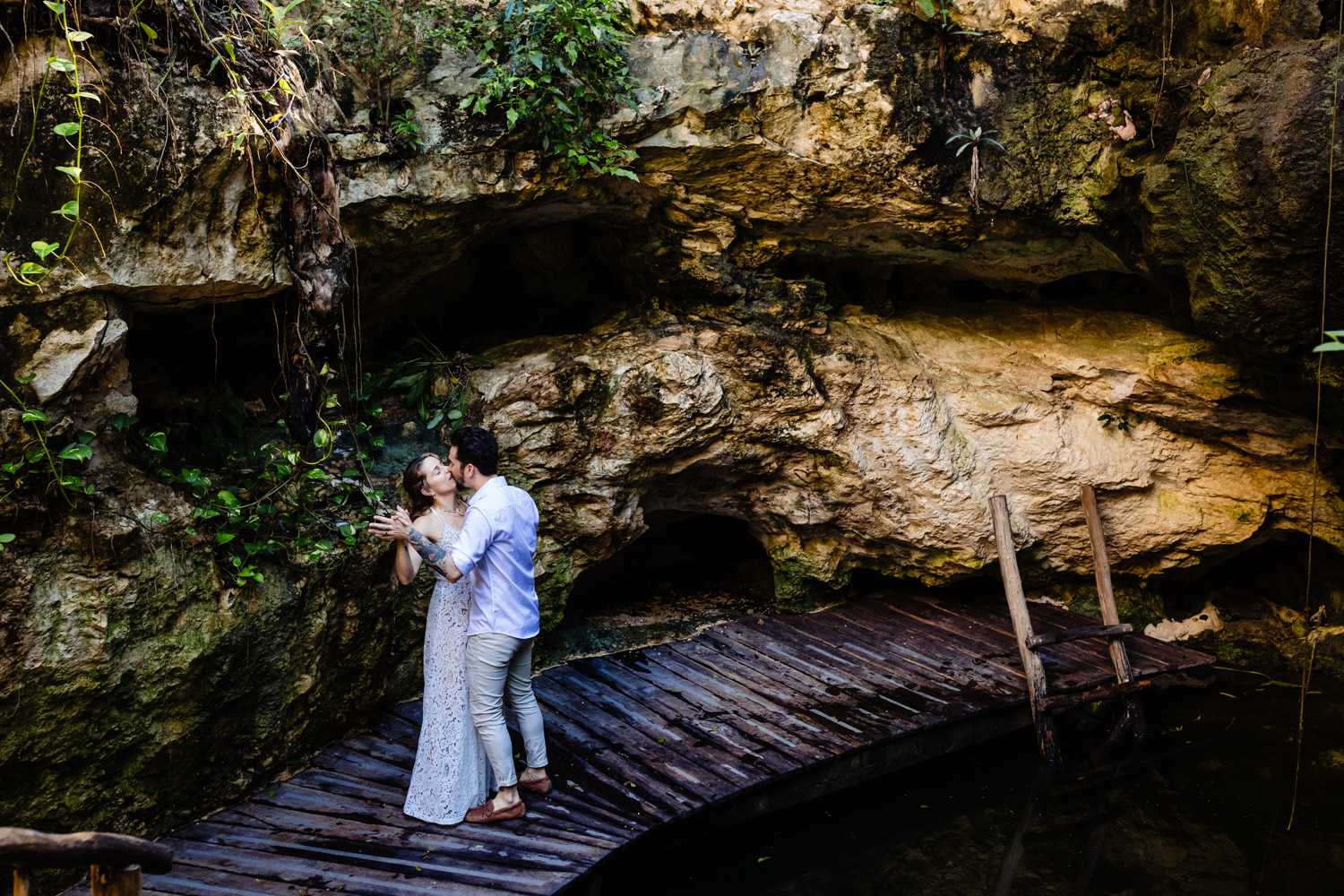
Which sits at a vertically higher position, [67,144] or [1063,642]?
[67,144]

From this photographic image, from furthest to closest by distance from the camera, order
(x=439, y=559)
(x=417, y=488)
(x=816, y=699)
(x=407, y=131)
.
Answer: (x=816, y=699)
(x=407, y=131)
(x=417, y=488)
(x=439, y=559)

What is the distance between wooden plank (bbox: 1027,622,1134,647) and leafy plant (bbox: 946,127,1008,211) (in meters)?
3.10

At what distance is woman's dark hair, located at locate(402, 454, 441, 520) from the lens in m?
4.79

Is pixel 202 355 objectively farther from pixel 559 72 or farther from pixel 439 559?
pixel 559 72

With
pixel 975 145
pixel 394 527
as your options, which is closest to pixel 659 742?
pixel 394 527

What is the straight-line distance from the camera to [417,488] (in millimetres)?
4824

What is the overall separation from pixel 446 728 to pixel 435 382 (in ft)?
8.46

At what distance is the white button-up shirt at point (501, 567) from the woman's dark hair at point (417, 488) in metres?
0.37

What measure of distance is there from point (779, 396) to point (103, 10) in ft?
15.0

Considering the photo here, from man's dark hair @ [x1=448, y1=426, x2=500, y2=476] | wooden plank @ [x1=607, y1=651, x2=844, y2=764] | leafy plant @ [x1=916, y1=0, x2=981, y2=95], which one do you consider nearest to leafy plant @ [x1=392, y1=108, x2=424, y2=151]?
man's dark hair @ [x1=448, y1=426, x2=500, y2=476]

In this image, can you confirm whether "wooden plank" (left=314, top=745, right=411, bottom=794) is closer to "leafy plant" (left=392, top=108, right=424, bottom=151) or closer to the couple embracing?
the couple embracing

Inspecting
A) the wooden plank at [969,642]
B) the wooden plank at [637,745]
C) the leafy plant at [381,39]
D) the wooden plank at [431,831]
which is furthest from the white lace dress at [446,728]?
the wooden plank at [969,642]

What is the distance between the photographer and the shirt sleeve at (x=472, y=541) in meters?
4.33

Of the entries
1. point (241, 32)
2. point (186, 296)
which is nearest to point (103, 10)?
point (241, 32)
